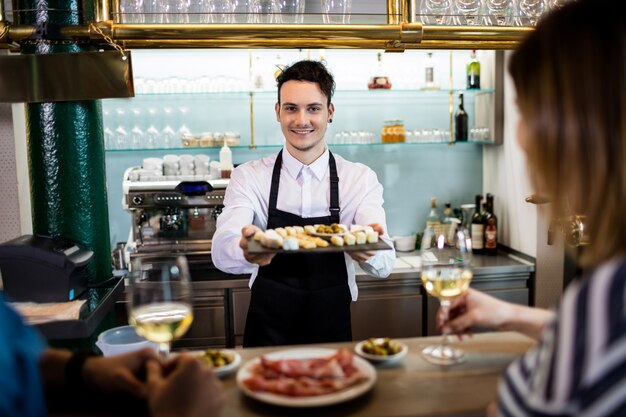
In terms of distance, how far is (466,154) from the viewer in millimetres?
4562

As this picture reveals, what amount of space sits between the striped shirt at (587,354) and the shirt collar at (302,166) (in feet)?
6.31

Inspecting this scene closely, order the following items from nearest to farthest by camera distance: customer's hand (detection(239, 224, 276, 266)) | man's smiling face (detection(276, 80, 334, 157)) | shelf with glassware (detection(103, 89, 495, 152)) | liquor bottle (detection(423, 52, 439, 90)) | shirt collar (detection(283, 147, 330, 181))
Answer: customer's hand (detection(239, 224, 276, 266)), man's smiling face (detection(276, 80, 334, 157)), shirt collar (detection(283, 147, 330, 181)), shelf with glassware (detection(103, 89, 495, 152)), liquor bottle (detection(423, 52, 439, 90))

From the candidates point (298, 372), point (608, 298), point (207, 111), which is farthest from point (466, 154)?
point (608, 298)

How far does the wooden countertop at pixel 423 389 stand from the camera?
3.98 ft

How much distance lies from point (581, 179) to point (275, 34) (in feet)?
5.38

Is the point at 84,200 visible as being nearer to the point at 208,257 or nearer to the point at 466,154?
the point at 208,257

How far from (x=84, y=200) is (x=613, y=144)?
84.3 inches

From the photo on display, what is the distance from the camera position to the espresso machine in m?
3.65

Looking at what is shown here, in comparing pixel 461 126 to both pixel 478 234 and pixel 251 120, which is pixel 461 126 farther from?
pixel 251 120

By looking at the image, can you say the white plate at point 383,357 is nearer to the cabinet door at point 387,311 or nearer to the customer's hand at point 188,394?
the customer's hand at point 188,394

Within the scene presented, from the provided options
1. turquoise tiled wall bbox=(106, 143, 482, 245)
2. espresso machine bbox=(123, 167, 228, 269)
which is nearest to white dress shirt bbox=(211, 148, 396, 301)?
espresso machine bbox=(123, 167, 228, 269)

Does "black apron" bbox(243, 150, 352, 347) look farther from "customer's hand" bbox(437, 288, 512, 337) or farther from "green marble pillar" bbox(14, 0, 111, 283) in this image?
"customer's hand" bbox(437, 288, 512, 337)

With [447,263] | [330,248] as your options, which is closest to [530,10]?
[330,248]

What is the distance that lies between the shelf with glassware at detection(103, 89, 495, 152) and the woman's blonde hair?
3267 mm
